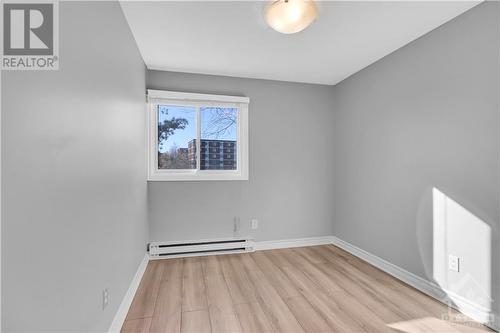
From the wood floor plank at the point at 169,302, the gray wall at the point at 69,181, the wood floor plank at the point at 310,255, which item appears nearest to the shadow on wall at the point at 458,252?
the wood floor plank at the point at 310,255

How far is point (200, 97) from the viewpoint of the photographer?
3.07 m

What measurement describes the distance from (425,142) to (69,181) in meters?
2.78

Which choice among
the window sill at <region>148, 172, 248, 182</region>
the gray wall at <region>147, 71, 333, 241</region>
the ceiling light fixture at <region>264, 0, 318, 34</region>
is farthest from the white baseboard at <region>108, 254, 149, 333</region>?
the ceiling light fixture at <region>264, 0, 318, 34</region>

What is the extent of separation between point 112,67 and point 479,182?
2.88 m

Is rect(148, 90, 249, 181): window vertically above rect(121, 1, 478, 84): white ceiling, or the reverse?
rect(121, 1, 478, 84): white ceiling

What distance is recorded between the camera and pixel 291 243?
135 inches

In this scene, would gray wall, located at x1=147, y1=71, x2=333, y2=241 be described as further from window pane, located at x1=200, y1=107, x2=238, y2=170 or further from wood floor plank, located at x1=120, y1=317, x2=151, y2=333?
wood floor plank, located at x1=120, y1=317, x2=151, y2=333

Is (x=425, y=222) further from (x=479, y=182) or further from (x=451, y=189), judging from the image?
(x=479, y=182)

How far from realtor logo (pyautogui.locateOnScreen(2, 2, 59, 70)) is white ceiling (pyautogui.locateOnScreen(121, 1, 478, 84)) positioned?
1070 mm

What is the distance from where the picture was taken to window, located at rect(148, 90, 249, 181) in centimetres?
304

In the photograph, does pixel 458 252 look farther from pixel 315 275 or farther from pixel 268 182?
pixel 268 182

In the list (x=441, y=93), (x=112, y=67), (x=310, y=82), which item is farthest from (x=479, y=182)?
(x=112, y=67)

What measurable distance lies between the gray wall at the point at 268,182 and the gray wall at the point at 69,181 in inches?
44.6

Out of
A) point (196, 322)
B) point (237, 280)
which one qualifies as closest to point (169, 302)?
point (196, 322)
